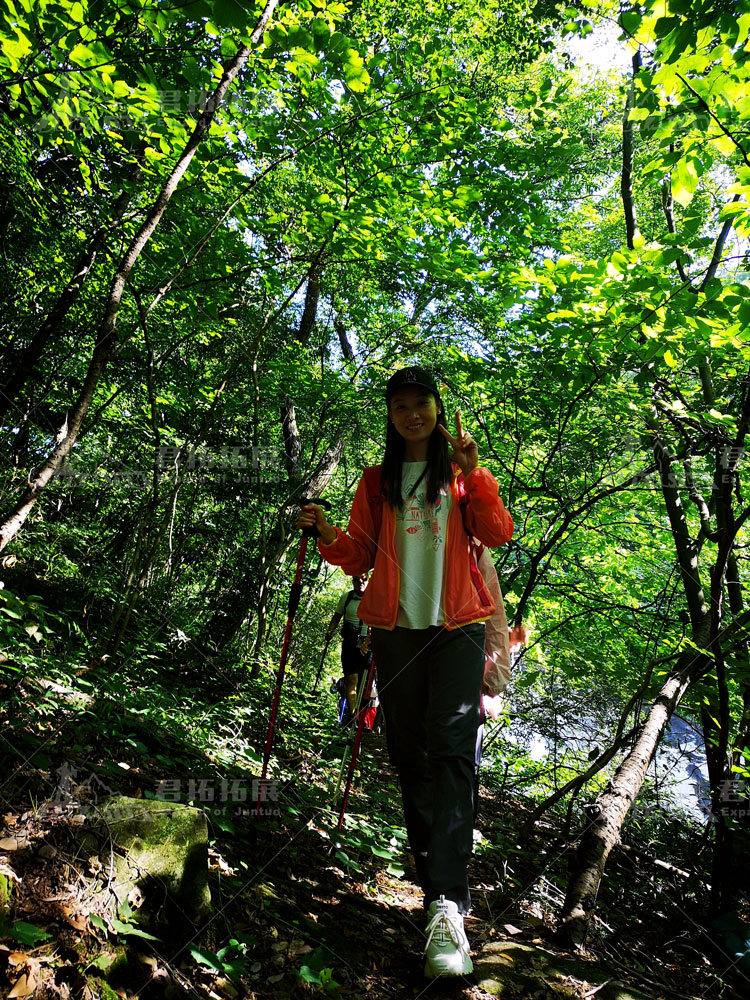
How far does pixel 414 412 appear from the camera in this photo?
261cm

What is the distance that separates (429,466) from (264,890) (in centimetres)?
195

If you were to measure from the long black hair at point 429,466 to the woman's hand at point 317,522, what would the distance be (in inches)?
13.3

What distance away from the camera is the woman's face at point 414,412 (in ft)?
8.56

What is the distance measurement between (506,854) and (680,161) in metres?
4.32

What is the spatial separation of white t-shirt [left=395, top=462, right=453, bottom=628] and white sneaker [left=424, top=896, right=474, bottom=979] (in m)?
1.00

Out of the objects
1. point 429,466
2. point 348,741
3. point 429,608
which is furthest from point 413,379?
point 348,741

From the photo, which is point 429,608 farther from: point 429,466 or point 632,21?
point 632,21

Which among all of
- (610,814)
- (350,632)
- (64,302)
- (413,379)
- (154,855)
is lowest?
(154,855)

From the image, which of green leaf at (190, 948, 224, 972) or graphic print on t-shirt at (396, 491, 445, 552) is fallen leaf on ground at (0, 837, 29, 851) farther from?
graphic print on t-shirt at (396, 491, 445, 552)

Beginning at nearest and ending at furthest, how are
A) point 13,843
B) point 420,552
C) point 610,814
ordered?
1. point 13,843
2. point 420,552
3. point 610,814

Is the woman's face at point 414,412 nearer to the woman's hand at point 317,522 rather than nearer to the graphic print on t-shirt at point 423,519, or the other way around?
the graphic print on t-shirt at point 423,519

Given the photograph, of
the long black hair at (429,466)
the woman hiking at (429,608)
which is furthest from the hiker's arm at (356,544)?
the long black hair at (429,466)

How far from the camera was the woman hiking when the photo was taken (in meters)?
2.08

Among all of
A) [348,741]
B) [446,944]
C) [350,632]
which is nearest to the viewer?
[446,944]
